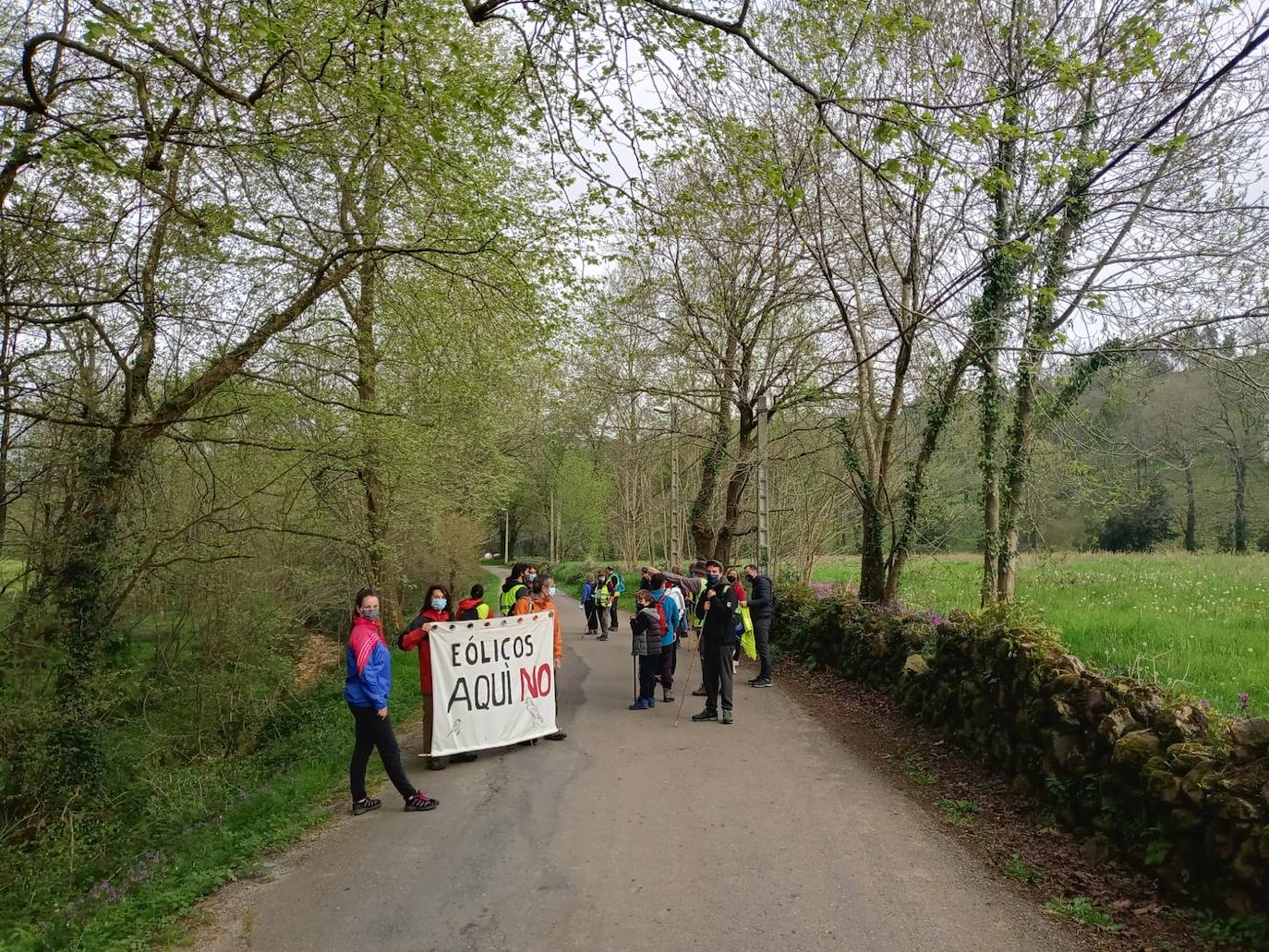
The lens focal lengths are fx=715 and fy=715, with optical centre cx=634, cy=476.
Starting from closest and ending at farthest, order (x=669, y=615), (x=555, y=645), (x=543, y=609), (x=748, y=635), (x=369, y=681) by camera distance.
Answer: (x=369, y=681) < (x=555, y=645) < (x=543, y=609) < (x=669, y=615) < (x=748, y=635)

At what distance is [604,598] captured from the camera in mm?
18875

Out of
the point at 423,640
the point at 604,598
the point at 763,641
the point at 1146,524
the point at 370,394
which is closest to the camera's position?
the point at 423,640

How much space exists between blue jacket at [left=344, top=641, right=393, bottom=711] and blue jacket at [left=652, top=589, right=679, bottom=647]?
14.7 feet

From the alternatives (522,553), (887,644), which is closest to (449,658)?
(887,644)

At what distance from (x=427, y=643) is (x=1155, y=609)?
10.2 metres

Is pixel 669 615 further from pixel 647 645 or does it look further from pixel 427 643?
pixel 427 643

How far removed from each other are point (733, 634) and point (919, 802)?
3.13m

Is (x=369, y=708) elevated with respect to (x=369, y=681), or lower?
lower

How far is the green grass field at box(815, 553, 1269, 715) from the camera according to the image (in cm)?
702

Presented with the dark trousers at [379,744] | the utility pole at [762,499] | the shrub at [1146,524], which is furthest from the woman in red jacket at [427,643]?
the shrub at [1146,524]

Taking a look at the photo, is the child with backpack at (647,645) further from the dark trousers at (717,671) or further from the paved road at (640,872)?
the paved road at (640,872)

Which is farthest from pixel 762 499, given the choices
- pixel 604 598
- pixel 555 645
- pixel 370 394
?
pixel 370 394

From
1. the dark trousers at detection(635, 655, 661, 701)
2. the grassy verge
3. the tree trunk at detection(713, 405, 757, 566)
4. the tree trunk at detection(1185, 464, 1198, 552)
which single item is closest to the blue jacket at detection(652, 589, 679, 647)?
the dark trousers at detection(635, 655, 661, 701)

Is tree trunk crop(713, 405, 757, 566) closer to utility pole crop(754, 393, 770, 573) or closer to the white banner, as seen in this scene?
utility pole crop(754, 393, 770, 573)
